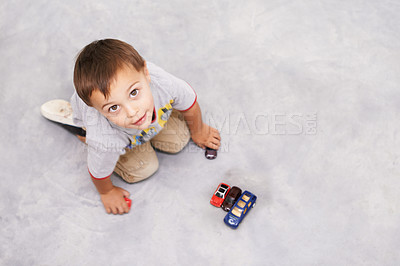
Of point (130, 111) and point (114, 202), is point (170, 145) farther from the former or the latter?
point (130, 111)

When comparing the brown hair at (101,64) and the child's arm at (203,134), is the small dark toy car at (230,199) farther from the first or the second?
the brown hair at (101,64)

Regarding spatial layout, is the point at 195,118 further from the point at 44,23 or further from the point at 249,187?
the point at 44,23

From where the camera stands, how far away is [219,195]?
1.05m

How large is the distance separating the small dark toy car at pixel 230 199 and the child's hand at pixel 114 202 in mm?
271

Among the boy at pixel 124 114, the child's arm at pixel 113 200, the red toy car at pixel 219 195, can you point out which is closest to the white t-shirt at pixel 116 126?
the boy at pixel 124 114

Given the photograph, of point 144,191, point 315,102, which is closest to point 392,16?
point 315,102

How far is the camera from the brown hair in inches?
28.8

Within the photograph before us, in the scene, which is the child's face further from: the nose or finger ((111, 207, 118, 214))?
finger ((111, 207, 118, 214))

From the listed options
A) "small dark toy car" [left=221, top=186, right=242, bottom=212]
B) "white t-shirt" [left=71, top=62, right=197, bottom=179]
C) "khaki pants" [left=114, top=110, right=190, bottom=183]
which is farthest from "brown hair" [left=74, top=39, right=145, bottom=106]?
"small dark toy car" [left=221, top=186, right=242, bottom=212]

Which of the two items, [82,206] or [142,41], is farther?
[142,41]

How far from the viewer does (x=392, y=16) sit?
1.37m

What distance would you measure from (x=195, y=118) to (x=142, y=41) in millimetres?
434

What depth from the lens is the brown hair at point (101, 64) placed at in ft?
2.40

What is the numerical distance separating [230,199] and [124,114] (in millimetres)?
406
